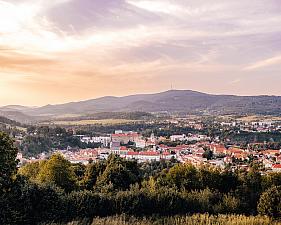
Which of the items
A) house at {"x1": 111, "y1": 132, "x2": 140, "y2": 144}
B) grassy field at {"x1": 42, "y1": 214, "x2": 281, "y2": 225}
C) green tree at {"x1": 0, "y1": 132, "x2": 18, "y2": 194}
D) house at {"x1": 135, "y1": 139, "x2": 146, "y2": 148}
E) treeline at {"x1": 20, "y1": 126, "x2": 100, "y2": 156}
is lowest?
house at {"x1": 135, "y1": 139, "x2": 146, "y2": 148}

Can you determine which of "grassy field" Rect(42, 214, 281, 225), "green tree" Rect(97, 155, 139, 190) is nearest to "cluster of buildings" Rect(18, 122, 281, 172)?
"green tree" Rect(97, 155, 139, 190)

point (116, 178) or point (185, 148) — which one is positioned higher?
point (116, 178)

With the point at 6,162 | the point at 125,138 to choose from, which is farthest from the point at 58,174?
the point at 125,138

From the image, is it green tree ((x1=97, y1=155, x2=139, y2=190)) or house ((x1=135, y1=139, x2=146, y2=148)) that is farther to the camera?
house ((x1=135, y1=139, x2=146, y2=148))

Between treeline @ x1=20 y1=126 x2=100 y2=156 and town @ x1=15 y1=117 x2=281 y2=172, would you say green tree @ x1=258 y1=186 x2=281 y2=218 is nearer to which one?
town @ x1=15 y1=117 x2=281 y2=172

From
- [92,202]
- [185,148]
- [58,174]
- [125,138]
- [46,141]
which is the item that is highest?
[92,202]

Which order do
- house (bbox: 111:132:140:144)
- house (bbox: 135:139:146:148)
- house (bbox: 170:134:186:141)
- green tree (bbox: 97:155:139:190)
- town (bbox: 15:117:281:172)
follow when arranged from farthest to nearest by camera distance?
house (bbox: 170:134:186:141)
house (bbox: 111:132:140:144)
house (bbox: 135:139:146:148)
town (bbox: 15:117:281:172)
green tree (bbox: 97:155:139:190)

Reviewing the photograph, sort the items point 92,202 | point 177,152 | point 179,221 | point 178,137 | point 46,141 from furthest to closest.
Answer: point 178,137 → point 177,152 → point 46,141 → point 92,202 → point 179,221

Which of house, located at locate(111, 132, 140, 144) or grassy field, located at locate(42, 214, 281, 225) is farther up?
grassy field, located at locate(42, 214, 281, 225)

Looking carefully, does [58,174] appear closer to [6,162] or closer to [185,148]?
[6,162]

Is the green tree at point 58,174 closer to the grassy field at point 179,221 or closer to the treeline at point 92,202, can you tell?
the treeline at point 92,202

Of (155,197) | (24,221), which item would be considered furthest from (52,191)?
(155,197)
